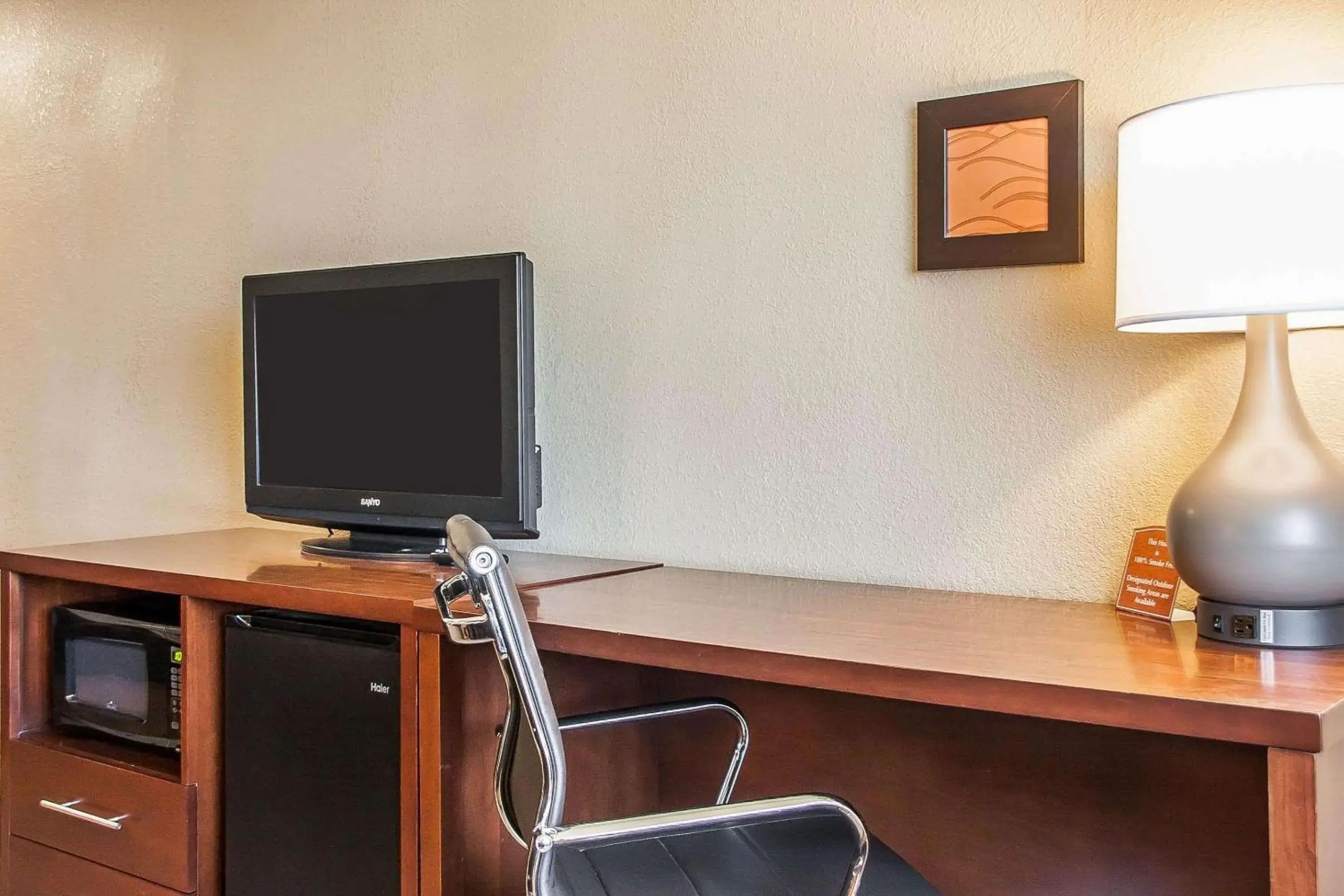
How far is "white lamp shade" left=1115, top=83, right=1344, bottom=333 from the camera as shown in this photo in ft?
3.91

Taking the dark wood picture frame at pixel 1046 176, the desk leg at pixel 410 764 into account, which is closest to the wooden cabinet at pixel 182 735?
the desk leg at pixel 410 764

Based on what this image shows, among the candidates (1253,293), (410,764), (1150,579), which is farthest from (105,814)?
(1253,293)

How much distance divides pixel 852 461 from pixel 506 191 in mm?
965

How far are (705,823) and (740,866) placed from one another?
1.06 feet

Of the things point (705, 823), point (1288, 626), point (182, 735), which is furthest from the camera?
point (182, 735)

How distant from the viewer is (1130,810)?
5.28 feet

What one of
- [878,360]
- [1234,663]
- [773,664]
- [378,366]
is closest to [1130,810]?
[1234,663]

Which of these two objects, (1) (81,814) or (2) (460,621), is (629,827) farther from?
(1) (81,814)

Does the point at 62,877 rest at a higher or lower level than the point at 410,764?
lower

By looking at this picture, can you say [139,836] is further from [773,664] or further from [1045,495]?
[1045,495]

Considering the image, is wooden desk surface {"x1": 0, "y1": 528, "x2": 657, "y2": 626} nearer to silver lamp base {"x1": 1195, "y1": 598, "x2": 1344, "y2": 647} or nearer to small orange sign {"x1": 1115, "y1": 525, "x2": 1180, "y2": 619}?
small orange sign {"x1": 1115, "y1": 525, "x2": 1180, "y2": 619}

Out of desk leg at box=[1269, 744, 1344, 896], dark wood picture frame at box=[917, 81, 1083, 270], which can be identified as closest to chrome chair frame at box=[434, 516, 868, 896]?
desk leg at box=[1269, 744, 1344, 896]

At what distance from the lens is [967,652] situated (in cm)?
132

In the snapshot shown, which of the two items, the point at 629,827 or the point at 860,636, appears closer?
the point at 629,827
